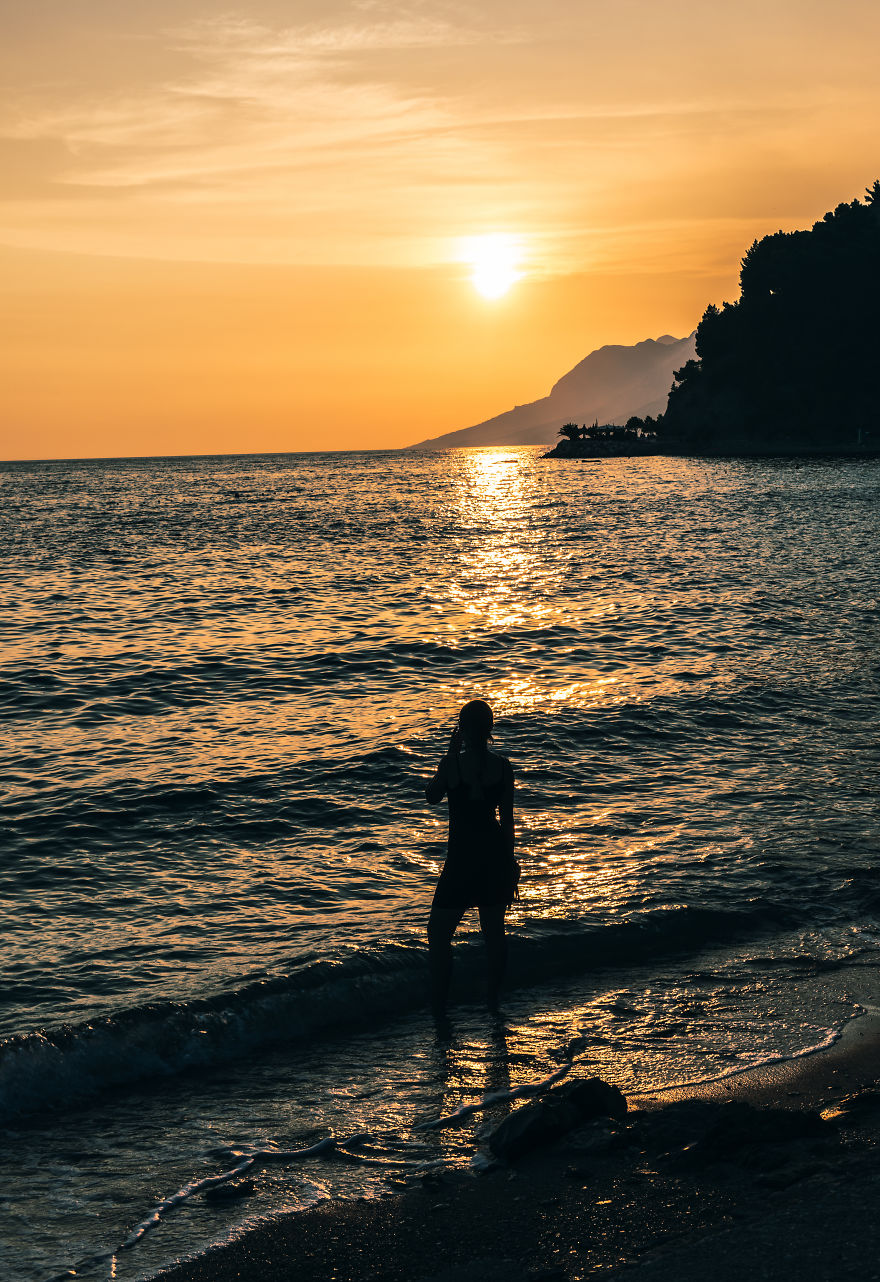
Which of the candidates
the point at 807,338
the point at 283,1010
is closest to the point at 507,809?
the point at 283,1010

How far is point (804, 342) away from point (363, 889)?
147 m

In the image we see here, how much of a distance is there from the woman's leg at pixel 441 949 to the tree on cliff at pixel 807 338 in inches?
5753

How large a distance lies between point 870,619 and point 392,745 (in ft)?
50.2

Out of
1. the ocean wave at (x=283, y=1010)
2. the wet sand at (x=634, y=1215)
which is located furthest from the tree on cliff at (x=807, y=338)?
the wet sand at (x=634, y=1215)

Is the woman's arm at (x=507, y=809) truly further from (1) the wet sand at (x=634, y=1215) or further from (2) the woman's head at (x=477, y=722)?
(1) the wet sand at (x=634, y=1215)

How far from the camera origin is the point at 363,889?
1041cm

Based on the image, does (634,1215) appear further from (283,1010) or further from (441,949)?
(283,1010)

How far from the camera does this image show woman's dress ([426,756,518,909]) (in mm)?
7438

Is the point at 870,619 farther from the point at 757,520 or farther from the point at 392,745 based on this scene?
the point at 757,520

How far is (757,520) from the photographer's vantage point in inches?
2286

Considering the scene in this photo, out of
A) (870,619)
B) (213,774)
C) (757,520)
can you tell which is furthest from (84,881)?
(757,520)

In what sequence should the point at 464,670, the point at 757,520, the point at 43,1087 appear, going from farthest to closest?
the point at 757,520 < the point at 464,670 < the point at 43,1087

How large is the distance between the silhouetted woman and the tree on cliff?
146 meters

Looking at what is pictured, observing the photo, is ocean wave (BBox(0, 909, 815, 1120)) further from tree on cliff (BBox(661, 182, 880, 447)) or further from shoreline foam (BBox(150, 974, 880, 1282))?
tree on cliff (BBox(661, 182, 880, 447))
